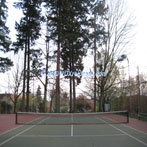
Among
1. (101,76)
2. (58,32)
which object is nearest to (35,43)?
(58,32)

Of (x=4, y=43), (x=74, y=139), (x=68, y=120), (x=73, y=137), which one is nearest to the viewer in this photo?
(x=74, y=139)

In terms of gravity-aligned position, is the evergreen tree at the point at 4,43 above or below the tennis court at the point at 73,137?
above

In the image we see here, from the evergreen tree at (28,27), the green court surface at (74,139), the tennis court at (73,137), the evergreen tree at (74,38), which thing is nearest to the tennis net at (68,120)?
the tennis court at (73,137)

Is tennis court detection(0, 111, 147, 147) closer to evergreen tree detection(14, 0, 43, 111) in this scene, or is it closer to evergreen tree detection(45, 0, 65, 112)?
evergreen tree detection(45, 0, 65, 112)

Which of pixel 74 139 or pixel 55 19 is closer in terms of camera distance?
pixel 74 139

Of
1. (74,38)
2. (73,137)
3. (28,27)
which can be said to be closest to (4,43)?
(28,27)

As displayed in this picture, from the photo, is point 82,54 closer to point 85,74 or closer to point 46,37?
point 85,74

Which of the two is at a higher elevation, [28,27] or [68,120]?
[28,27]

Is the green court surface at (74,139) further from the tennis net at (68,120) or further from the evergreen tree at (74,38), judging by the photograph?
the evergreen tree at (74,38)

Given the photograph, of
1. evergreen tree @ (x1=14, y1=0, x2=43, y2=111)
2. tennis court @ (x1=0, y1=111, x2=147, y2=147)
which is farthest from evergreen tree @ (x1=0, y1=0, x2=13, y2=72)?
tennis court @ (x1=0, y1=111, x2=147, y2=147)

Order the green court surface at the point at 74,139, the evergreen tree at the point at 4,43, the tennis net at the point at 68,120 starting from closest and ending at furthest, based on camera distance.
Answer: the green court surface at the point at 74,139
the tennis net at the point at 68,120
the evergreen tree at the point at 4,43

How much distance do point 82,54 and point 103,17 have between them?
5607 millimetres

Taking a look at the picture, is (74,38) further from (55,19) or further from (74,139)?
(74,139)

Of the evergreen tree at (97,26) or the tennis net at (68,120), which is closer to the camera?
the tennis net at (68,120)
